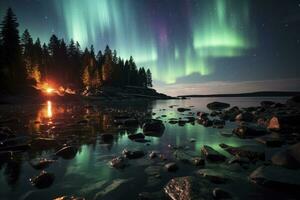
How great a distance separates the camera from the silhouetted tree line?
54281 mm

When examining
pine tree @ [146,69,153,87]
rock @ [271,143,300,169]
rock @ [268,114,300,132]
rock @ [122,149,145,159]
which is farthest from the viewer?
pine tree @ [146,69,153,87]

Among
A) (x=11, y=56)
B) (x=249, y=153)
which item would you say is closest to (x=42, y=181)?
(x=249, y=153)

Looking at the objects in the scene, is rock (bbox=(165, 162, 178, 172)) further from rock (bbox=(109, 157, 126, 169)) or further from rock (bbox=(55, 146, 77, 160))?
rock (bbox=(55, 146, 77, 160))

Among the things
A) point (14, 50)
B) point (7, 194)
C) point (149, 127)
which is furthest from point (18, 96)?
point (7, 194)

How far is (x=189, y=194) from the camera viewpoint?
20.0 feet

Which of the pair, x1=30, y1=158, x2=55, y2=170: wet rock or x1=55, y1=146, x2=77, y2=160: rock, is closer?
x1=30, y1=158, x2=55, y2=170: wet rock

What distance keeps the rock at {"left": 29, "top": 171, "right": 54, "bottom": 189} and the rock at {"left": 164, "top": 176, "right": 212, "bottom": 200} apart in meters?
4.08

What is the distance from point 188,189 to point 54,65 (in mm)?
96146

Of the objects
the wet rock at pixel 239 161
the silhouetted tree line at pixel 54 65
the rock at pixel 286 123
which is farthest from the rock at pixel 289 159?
the silhouetted tree line at pixel 54 65

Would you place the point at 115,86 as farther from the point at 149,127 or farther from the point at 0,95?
the point at 149,127

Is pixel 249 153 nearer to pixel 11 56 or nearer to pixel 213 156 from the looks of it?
pixel 213 156

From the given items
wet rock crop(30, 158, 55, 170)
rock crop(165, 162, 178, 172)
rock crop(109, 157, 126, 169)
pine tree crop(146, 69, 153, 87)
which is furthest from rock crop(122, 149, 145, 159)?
pine tree crop(146, 69, 153, 87)

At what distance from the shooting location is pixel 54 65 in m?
90.1

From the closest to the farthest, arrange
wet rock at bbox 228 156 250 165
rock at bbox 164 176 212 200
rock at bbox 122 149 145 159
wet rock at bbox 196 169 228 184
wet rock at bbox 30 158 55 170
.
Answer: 1. rock at bbox 164 176 212 200
2. wet rock at bbox 196 169 228 184
3. wet rock at bbox 30 158 55 170
4. wet rock at bbox 228 156 250 165
5. rock at bbox 122 149 145 159
